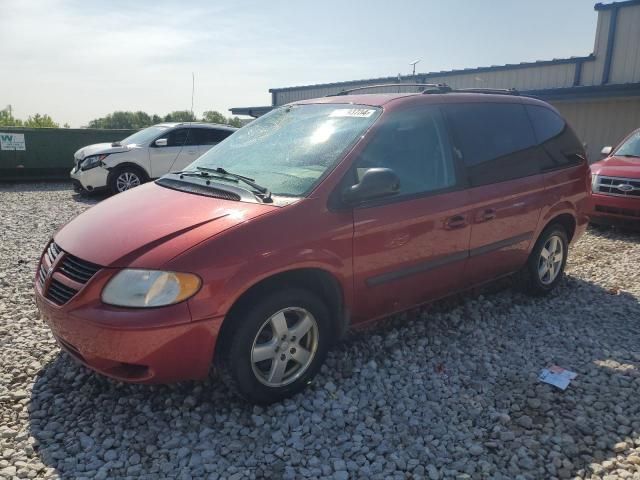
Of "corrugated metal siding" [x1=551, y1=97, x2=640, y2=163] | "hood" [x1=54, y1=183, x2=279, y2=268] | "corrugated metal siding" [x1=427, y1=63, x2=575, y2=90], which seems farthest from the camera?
"corrugated metal siding" [x1=427, y1=63, x2=575, y2=90]

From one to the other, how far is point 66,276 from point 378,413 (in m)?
1.97

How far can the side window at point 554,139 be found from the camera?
468 cm

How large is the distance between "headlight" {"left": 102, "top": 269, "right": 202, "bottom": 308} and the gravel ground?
79 cm

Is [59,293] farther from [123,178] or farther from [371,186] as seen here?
[123,178]

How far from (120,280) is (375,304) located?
1.65m

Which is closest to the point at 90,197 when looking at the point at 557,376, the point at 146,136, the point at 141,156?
the point at 141,156

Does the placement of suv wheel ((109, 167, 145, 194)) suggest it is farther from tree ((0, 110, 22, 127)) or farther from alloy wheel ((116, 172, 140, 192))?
tree ((0, 110, 22, 127))

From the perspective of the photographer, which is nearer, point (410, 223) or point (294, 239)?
point (294, 239)

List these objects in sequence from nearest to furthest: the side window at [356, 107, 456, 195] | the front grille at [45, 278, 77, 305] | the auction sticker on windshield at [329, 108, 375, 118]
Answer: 1. the front grille at [45, 278, 77, 305]
2. the side window at [356, 107, 456, 195]
3. the auction sticker on windshield at [329, 108, 375, 118]

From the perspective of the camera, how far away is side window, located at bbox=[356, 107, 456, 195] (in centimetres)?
344

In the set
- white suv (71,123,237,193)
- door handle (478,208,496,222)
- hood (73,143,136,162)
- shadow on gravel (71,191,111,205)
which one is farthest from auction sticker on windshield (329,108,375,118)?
shadow on gravel (71,191,111,205)

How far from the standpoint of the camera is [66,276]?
2.87m

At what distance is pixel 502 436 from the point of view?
2.81 meters

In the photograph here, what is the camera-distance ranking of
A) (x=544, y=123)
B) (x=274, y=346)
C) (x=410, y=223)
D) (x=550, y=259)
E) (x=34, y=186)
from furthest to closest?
(x=34, y=186) → (x=550, y=259) → (x=544, y=123) → (x=410, y=223) → (x=274, y=346)
